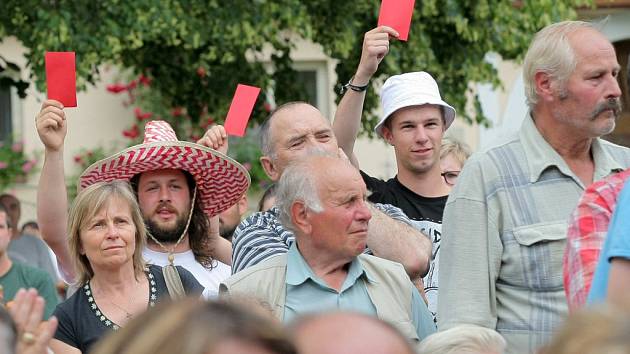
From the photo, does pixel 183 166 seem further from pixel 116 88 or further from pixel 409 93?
pixel 116 88

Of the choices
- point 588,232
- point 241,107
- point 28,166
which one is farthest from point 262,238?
point 28,166

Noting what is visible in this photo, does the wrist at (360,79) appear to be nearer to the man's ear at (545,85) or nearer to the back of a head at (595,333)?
the man's ear at (545,85)

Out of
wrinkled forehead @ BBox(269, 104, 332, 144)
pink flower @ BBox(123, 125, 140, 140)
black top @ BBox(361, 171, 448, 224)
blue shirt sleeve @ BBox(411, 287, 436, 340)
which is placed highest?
wrinkled forehead @ BBox(269, 104, 332, 144)

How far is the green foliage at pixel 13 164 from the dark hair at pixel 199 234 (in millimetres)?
13765

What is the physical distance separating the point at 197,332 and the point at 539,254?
8.08 ft

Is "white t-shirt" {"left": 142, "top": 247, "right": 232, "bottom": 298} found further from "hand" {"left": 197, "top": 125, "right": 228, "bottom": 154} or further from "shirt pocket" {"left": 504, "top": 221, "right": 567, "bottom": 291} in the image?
"shirt pocket" {"left": 504, "top": 221, "right": 567, "bottom": 291}

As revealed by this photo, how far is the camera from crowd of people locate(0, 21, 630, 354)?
2.64m

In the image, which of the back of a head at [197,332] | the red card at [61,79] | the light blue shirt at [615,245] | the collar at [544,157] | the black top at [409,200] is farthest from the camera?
the red card at [61,79]

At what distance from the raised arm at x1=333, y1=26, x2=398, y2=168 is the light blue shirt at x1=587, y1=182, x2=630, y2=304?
2.25 metres

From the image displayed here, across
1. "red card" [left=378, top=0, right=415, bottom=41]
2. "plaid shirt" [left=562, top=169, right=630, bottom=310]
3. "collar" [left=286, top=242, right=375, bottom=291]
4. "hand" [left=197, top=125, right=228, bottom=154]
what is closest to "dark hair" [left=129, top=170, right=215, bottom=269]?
"hand" [left=197, top=125, right=228, bottom=154]

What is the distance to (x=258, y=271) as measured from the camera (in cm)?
479

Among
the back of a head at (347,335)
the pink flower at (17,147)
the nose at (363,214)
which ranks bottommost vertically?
the pink flower at (17,147)

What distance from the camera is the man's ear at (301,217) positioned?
4.86 metres

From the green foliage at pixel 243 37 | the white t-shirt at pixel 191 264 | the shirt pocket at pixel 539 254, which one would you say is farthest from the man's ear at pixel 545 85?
the green foliage at pixel 243 37
